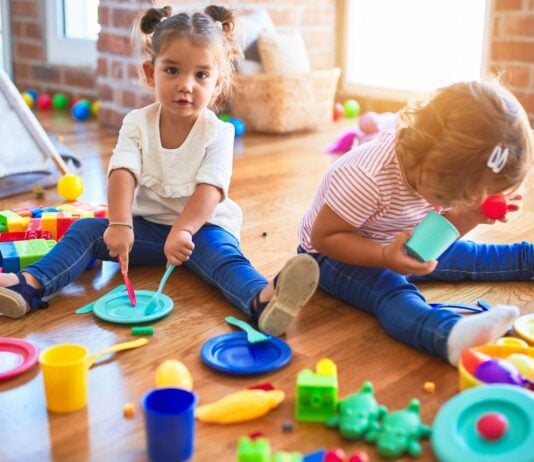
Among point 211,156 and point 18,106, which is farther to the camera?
point 18,106

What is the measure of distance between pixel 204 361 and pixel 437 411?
0.34 metres

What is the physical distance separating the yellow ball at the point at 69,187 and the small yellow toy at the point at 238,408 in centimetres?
115

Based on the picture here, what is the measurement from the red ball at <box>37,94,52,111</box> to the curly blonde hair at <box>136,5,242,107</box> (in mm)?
2146

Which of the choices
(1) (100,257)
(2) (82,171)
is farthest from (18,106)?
(1) (100,257)

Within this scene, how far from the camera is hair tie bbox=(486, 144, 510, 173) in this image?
1.08 meters

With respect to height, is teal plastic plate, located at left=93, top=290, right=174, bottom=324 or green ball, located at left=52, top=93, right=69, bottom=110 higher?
green ball, located at left=52, top=93, right=69, bottom=110

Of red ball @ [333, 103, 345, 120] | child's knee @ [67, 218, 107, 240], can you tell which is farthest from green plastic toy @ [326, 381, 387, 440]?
red ball @ [333, 103, 345, 120]

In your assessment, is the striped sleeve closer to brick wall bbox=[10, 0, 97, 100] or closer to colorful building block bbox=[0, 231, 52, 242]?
colorful building block bbox=[0, 231, 52, 242]

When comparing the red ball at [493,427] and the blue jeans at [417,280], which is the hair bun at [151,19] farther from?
the red ball at [493,427]

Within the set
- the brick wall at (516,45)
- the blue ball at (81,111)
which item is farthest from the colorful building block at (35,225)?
the brick wall at (516,45)

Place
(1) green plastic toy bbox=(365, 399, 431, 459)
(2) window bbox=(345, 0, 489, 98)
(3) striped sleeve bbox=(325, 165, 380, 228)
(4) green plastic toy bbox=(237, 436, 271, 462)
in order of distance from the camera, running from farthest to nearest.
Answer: (2) window bbox=(345, 0, 489, 98) → (3) striped sleeve bbox=(325, 165, 380, 228) → (1) green plastic toy bbox=(365, 399, 431, 459) → (4) green plastic toy bbox=(237, 436, 271, 462)

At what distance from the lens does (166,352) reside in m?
1.18

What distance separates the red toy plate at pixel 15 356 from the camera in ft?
3.57

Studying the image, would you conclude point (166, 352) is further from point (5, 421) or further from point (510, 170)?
point (510, 170)
